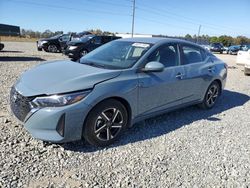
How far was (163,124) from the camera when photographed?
16.0 feet

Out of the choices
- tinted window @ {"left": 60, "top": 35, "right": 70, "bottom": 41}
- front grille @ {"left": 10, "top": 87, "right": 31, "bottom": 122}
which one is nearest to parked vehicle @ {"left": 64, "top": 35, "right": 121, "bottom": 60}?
tinted window @ {"left": 60, "top": 35, "right": 70, "bottom": 41}

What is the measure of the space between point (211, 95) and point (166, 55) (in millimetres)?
1954

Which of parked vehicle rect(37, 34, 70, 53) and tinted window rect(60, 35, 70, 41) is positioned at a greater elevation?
tinted window rect(60, 35, 70, 41)

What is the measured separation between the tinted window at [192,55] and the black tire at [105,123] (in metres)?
1.93

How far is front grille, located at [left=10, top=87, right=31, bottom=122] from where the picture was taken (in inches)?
134

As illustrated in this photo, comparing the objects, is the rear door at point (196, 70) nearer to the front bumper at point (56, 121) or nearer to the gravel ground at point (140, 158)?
the gravel ground at point (140, 158)

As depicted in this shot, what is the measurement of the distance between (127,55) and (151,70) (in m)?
0.56

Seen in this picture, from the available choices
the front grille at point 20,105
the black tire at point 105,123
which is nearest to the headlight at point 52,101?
the front grille at point 20,105

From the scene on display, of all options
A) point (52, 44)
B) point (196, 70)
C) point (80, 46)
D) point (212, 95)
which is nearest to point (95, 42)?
point (80, 46)

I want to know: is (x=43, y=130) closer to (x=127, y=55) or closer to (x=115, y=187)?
(x=115, y=187)

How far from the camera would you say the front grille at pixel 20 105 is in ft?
11.1

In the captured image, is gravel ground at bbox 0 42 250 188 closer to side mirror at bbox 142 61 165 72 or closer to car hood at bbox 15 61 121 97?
car hood at bbox 15 61 121 97

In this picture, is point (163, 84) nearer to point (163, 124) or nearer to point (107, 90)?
point (163, 124)

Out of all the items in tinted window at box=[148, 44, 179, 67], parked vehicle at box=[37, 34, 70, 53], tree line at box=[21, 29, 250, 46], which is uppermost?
tinted window at box=[148, 44, 179, 67]
